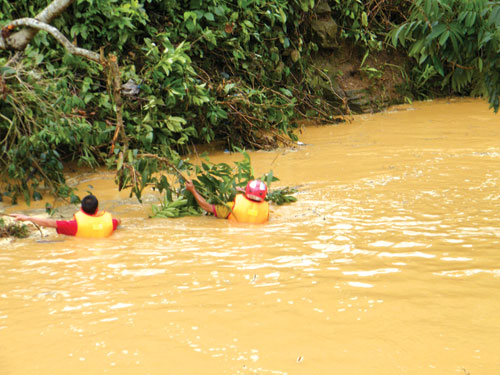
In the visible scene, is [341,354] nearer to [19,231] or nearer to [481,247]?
[481,247]

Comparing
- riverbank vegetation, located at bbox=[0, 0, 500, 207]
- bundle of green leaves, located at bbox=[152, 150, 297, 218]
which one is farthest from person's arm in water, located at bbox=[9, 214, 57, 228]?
bundle of green leaves, located at bbox=[152, 150, 297, 218]

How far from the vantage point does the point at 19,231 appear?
5770 millimetres

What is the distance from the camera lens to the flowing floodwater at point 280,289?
2838 mm

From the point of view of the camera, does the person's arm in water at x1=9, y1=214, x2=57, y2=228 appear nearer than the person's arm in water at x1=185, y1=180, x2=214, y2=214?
Yes

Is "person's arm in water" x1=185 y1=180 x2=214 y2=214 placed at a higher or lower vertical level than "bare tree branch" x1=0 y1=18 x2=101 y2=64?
lower

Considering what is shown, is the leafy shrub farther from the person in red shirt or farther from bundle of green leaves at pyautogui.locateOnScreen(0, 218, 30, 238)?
bundle of green leaves at pyautogui.locateOnScreen(0, 218, 30, 238)

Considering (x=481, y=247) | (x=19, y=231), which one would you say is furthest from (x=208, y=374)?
(x=19, y=231)

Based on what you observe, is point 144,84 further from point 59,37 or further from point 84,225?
point 84,225

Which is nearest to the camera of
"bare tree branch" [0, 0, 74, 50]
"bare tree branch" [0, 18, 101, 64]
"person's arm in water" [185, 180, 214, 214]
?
"person's arm in water" [185, 180, 214, 214]

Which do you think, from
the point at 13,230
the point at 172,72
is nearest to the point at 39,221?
the point at 13,230

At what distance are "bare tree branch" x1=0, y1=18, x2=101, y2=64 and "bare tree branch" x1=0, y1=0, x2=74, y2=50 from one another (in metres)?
0.06

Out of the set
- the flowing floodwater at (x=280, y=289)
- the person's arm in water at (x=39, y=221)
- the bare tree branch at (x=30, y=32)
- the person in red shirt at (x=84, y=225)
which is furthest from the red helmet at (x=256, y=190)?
the bare tree branch at (x=30, y=32)

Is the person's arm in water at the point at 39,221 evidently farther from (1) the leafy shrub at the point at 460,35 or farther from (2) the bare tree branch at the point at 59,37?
(1) the leafy shrub at the point at 460,35

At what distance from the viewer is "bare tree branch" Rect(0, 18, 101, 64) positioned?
6.63 meters
